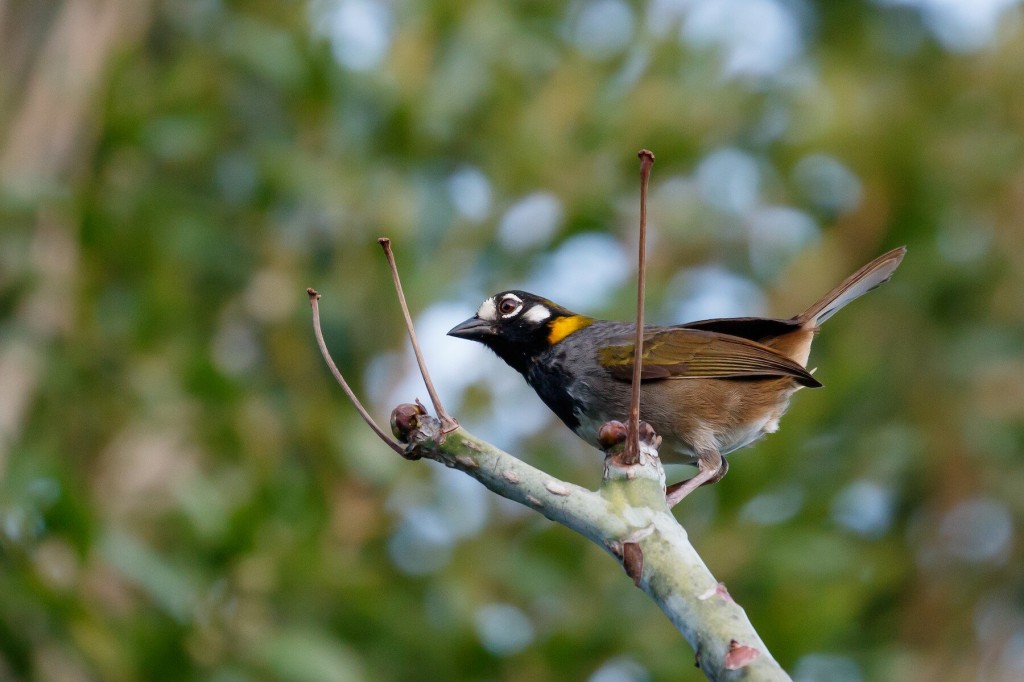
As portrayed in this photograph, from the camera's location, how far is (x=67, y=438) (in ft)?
19.7

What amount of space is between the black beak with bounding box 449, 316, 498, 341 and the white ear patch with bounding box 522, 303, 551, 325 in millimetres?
Answer: 181

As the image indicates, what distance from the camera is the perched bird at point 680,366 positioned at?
4750 millimetres

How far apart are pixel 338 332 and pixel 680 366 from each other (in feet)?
6.31

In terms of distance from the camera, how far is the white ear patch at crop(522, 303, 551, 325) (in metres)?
5.46

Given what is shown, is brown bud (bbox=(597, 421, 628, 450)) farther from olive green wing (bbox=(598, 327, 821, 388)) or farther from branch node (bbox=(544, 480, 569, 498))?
olive green wing (bbox=(598, 327, 821, 388))

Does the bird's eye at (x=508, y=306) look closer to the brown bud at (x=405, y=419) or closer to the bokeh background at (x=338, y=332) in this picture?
the bokeh background at (x=338, y=332)

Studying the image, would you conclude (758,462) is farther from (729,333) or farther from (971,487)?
(971,487)

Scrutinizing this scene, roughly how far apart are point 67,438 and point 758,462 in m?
3.73

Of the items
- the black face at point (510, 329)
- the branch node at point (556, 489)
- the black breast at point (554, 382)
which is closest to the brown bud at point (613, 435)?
the branch node at point (556, 489)

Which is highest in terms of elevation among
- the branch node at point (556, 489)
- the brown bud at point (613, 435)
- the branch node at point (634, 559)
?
the brown bud at point (613, 435)

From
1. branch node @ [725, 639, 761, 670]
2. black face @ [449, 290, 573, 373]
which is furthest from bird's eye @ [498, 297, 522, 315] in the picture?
branch node @ [725, 639, 761, 670]

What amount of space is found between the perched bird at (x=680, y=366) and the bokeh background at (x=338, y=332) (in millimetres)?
689

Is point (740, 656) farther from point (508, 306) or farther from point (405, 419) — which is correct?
point (508, 306)

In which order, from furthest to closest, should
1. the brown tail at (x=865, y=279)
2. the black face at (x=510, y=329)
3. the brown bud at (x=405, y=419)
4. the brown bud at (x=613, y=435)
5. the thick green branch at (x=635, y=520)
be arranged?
the black face at (x=510, y=329) → the brown tail at (x=865, y=279) → the brown bud at (x=613, y=435) → the brown bud at (x=405, y=419) → the thick green branch at (x=635, y=520)
